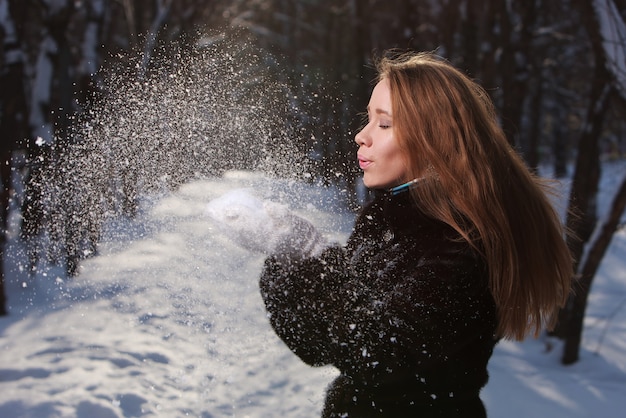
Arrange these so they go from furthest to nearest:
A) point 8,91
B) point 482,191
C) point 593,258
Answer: point 8,91, point 593,258, point 482,191

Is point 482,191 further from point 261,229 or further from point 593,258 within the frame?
point 593,258

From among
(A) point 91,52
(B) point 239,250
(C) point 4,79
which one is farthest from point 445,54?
(B) point 239,250

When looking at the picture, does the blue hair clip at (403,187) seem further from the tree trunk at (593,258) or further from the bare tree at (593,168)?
the tree trunk at (593,258)

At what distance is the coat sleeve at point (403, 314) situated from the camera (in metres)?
1.67

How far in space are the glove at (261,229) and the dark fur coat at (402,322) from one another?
121 millimetres

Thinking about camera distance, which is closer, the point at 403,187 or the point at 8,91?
the point at 403,187

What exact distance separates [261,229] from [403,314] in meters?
0.53

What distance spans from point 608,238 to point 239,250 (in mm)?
3956

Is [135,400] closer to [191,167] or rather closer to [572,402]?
[191,167]

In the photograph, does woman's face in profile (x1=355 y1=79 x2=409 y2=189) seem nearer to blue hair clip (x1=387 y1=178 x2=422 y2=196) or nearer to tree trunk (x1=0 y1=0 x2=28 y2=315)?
blue hair clip (x1=387 y1=178 x2=422 y2=196)

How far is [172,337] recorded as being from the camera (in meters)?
2.39

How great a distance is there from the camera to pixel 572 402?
15.4ft

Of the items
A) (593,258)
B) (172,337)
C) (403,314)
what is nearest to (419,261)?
(403,314)

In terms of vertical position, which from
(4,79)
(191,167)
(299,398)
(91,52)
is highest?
(91,52)
